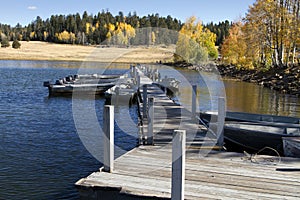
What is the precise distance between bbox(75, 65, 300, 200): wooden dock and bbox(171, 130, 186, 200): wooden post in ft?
1.70

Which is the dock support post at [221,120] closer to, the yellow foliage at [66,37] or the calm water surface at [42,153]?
the calm water surface at [42,153]

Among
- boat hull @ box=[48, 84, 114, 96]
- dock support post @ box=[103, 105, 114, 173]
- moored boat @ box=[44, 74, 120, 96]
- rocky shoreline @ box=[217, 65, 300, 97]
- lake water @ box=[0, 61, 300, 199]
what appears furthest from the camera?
rocky shoreline @ box=[217, 65, 300, 97]

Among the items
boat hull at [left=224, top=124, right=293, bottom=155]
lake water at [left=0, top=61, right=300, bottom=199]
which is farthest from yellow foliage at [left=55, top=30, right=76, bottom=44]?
boat hull at [left=224, top=124, right=293, bottom=155]

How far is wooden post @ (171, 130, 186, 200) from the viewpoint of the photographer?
5379 mm

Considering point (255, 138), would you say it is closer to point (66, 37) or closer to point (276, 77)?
point (276, 77)

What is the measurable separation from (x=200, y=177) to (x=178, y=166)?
1624mm

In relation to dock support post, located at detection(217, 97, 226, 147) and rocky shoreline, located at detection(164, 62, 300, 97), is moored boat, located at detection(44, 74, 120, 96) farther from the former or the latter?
dock support post, located at detection(217, 97, 226, 147)

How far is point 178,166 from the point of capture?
17.7 ft

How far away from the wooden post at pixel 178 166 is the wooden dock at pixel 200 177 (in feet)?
1.70

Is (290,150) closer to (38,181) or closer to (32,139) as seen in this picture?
(38,181)

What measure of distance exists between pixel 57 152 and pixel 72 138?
6.53ft

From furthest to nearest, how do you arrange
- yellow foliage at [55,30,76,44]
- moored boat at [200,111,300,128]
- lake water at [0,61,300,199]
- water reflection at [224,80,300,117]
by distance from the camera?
yellow foliage at [55,30,76,44] → water reflection at [224,80,300,117] → moored boat at [200,111,300,128] → lake water at [0,61,300,199]

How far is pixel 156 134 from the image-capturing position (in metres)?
11.1

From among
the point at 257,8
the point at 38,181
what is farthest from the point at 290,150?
the point at 257,8
